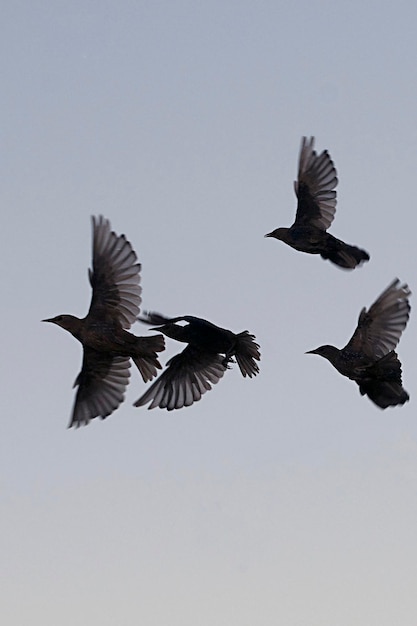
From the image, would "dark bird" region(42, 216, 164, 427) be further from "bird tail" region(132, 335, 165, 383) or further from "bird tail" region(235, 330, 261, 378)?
"bird tail" region(235, 330, 261, 378)

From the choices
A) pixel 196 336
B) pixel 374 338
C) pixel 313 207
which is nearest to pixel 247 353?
pixel 196 336

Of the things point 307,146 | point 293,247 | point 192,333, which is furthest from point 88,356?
point 307,146

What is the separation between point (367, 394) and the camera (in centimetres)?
1404

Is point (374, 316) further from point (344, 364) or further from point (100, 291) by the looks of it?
point (100, 291)

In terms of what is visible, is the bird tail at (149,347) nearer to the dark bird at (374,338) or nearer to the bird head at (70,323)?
the bird head at (70,323)

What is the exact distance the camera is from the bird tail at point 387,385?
13898 mm

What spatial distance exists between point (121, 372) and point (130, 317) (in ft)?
4.40

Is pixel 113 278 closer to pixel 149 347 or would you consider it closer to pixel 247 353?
pixel 149 347

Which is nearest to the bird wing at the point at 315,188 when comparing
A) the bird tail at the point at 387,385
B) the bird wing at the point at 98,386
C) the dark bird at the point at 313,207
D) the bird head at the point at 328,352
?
the dark bird at the point at 313,207

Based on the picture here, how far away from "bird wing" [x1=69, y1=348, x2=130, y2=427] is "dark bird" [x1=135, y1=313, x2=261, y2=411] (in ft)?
1.30

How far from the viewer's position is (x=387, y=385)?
13984 millimetres

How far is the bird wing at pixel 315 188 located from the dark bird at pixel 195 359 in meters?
2.22

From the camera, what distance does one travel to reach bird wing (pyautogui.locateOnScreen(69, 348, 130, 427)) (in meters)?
15.8

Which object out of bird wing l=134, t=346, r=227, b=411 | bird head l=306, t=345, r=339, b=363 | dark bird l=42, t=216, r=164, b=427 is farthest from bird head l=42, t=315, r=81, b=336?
bird head l=306, t=345, r=339, b=363
